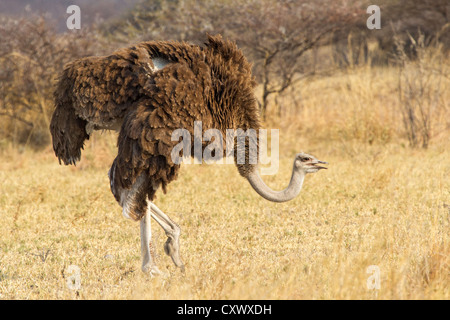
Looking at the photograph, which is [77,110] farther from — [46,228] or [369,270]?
[369,270]

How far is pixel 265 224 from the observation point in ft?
19.8

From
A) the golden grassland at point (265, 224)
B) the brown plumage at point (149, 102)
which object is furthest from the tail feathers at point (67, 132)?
the golden grassland at point (265, 224)

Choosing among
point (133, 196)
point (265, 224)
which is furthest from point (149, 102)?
point (265, 224)

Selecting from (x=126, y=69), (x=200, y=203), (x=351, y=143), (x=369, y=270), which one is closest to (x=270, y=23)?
(x=351, y=143)

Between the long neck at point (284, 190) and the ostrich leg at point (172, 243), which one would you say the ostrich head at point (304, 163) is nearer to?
the long neck at point (284, 190)

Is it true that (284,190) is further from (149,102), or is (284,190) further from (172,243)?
(149,102)

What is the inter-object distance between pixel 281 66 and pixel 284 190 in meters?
6.57

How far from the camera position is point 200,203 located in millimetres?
6812

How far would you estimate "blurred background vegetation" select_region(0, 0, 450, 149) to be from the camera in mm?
9695

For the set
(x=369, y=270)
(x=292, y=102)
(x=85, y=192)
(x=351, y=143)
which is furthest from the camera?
(x=292, y=102)

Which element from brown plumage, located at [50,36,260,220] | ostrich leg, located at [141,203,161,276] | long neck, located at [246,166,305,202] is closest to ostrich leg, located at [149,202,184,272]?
ostrich leg, located at [141,203,161,276]

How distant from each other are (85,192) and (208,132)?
11.0ft

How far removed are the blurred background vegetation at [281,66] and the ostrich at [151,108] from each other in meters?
5.10

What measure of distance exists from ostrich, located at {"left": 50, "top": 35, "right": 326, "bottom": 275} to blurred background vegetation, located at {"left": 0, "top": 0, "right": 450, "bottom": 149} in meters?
5.10
